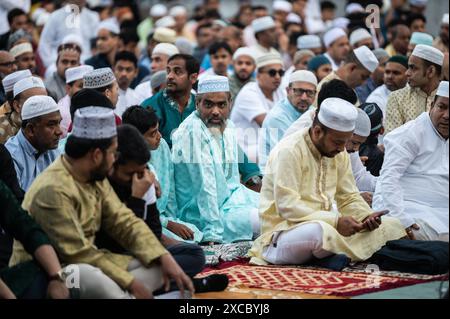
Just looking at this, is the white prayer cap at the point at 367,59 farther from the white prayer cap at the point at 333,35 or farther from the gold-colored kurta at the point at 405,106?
the white prayer cap at the point at 333,35

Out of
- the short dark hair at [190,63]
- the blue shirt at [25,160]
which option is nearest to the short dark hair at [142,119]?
the blue shirt at [25,160]

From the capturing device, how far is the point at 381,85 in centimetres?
1037

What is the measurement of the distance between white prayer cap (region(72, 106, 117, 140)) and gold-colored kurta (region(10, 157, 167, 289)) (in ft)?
0.57

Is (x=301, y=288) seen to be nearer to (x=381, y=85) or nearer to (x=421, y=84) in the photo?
(x=421, y=84)

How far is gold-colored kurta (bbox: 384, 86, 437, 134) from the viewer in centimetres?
852

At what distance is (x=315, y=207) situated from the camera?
21.5 ft

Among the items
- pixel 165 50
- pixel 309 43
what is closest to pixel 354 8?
pixel 309 43

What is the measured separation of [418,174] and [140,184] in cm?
210

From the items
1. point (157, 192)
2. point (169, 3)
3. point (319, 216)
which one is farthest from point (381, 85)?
point (169, 3)

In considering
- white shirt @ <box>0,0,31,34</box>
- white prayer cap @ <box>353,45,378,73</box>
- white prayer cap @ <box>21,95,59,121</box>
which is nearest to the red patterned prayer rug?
white prayer cap @ <box>21,95,59,121</box>

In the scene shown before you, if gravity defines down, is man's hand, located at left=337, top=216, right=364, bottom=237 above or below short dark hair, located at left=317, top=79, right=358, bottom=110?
below

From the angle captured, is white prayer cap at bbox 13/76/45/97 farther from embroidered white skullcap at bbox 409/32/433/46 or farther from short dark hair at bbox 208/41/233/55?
embroidered white skullcap at bbox 409/32/433/46

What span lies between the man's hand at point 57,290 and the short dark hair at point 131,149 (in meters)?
0.78
